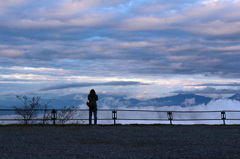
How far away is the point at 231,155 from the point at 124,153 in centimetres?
364

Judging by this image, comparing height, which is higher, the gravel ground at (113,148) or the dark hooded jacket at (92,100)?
the dark hooded jacket at (92,100)

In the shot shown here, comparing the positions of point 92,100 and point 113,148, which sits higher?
point 92,100

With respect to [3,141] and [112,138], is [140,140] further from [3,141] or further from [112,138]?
[3,141]

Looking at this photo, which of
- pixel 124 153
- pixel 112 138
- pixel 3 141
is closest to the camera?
pixel 124 153

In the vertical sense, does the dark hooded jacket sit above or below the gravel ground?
above

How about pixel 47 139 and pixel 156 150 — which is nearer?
pixel 156 150

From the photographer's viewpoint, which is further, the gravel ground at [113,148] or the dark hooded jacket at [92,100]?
the dark hooded jacket at [92,100]

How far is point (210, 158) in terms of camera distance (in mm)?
10438

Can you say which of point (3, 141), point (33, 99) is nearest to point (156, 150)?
point (3, 141)

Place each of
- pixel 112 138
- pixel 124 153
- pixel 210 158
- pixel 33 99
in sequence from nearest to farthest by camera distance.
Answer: pixel 210 158 < pixel 124 153 < pixel 112 138 < pixel 33 99

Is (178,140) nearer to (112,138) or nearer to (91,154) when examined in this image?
(112,138)

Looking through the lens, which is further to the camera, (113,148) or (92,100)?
(92,100)

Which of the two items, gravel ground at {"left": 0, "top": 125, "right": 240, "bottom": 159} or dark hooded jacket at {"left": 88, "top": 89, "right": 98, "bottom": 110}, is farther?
dark hooded jacket at {"left": 88, "top": 89, "right": 98, "bottom": 110}

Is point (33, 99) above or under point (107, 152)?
above
